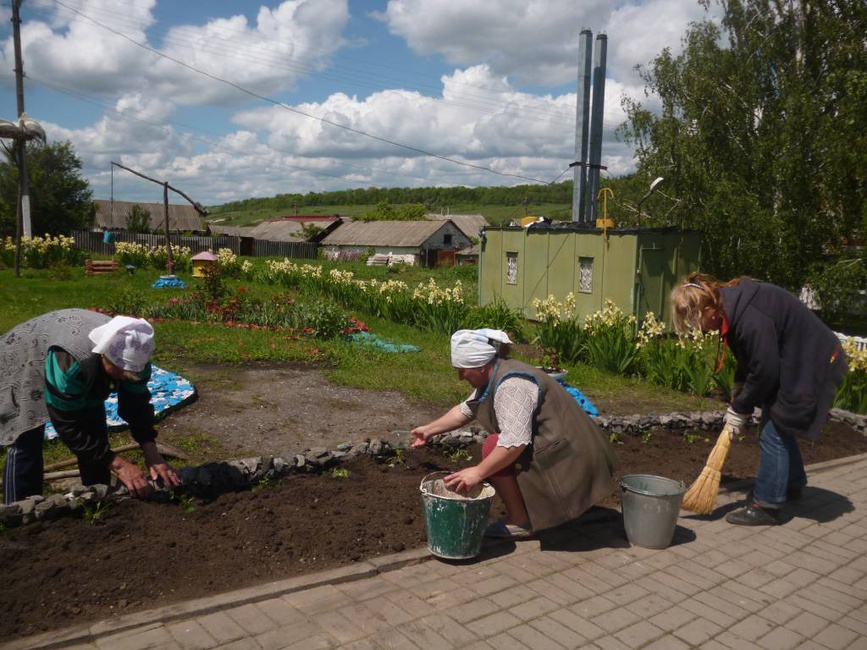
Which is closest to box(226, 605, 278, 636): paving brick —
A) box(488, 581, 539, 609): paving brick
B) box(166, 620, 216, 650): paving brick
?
box(166, 620, 216, 650): paving brick

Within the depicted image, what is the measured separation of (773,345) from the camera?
4.42 metres

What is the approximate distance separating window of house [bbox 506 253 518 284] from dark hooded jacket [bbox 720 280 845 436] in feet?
44.3

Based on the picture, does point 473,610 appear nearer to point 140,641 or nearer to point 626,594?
point 626,594

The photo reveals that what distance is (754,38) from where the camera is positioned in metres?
19.2

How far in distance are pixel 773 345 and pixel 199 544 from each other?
11.4 ft

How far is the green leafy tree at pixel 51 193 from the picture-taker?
4019cm

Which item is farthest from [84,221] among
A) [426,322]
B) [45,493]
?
[45,493]

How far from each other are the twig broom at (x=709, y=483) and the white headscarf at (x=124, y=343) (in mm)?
3351

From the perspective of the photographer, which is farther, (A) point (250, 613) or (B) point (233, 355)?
(B) point (233, 355)

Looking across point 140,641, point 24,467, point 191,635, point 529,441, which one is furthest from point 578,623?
point 24,467

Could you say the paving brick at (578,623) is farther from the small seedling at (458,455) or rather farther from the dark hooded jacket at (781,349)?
the small seedling at (458,455)

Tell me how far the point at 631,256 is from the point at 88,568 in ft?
43.1

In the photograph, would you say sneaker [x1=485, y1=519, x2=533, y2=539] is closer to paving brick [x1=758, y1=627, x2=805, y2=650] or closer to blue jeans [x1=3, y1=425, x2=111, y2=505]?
paving brick [x1=758, y1=627, x2=805, y2=650]

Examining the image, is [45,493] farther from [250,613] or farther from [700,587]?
[700,587]
